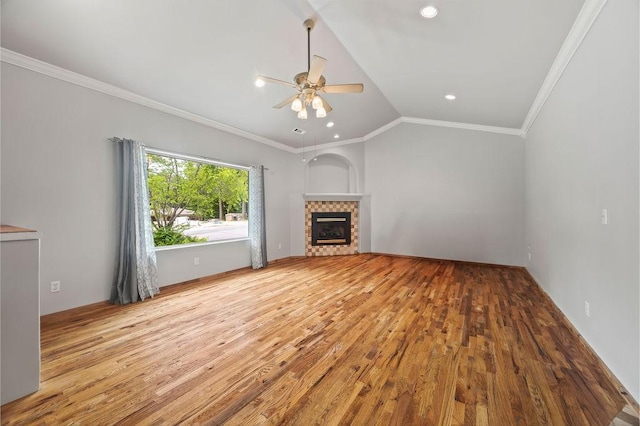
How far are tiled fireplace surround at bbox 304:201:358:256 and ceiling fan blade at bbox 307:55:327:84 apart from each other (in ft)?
13.8

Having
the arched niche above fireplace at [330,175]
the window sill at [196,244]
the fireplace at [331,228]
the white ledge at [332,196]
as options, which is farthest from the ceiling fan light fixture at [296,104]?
the arched niche above fireplace at [330,175]

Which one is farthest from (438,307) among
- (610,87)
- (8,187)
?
(8,187)

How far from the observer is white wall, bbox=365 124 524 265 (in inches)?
207

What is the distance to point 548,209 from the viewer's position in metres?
3.38

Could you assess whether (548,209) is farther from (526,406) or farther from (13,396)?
(13,396)

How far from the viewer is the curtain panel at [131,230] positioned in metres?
3.38

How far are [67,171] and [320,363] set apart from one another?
137 inches

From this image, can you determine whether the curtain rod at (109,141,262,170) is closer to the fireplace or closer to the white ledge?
the white ledge

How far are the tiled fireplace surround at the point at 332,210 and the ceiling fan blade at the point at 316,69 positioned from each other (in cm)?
419

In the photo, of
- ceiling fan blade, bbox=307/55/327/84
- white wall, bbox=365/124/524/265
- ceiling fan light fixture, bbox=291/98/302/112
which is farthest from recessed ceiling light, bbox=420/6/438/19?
white wall, bbox=365/124/524/265

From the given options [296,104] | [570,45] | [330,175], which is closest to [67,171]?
[296,104]

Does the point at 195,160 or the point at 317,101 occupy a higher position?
the point at 317,101

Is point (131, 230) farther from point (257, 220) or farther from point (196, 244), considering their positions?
point (257, 220)

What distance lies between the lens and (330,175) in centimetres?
738
